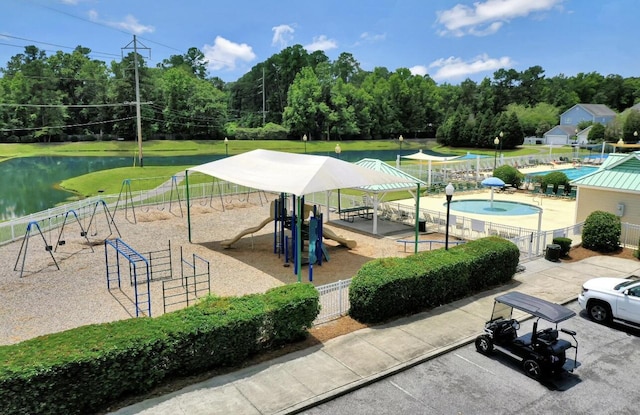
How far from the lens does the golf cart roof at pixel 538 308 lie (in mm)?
9016

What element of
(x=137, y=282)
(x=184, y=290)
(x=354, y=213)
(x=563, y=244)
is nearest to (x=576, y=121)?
(x=354, y=213)

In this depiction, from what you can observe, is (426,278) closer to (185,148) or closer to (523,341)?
(523,341)

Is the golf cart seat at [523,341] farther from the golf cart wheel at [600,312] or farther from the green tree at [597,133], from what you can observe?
the green tree at [597,133]

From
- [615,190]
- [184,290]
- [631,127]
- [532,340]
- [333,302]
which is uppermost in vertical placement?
[631,127]

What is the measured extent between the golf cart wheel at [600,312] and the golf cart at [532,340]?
9.94ft

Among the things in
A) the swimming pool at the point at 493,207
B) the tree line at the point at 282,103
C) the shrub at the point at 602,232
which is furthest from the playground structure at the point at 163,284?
the tree line at the point at 282,103

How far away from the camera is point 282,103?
120 meters

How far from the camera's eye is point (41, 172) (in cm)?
5406

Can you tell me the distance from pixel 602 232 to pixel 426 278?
11.0m

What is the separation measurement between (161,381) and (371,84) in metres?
108

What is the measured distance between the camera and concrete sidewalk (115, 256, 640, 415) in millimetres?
7879

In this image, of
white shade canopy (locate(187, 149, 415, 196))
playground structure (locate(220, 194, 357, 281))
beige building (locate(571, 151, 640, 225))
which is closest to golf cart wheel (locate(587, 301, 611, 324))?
white shade canopy (locate(187, 149, 415, 196))

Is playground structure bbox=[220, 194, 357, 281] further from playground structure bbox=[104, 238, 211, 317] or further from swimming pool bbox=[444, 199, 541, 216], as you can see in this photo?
swimming pool bbox=[444, 199, 541, 216]

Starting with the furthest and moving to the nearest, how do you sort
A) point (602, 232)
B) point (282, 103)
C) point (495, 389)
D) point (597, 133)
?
1. point (282, 103)
2. point (597, 133)
3. point (602, 232)
4. point (495, 389)
